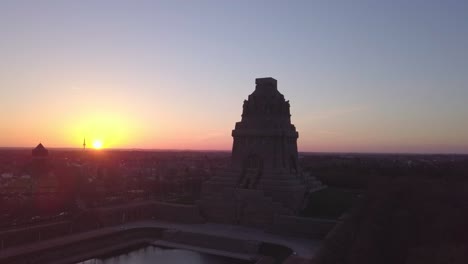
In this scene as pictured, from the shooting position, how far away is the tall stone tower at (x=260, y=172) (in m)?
29.6

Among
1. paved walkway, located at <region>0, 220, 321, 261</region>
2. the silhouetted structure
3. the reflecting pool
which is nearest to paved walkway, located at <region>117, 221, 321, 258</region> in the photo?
paved walkway, located at <region>0, 220, 321, 261</region>

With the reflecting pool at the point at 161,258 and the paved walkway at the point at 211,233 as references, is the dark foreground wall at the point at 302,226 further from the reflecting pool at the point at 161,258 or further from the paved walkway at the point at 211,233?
the reflecting pool at the point at 161,258

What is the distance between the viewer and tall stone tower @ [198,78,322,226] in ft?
97.0

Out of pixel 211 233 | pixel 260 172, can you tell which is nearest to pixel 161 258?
pixel 211 233

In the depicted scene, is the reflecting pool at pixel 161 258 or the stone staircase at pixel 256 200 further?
the stone staircase at pixel 256 200

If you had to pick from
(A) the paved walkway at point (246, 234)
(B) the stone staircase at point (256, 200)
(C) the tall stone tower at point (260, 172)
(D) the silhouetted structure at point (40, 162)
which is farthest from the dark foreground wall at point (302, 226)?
(D) the silhouetted structure at point (40, 162)

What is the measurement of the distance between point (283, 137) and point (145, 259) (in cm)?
1451

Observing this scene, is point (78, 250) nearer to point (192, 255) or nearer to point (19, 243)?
point (19, 243)

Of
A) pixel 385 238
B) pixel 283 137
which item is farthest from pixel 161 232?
pixel 385 238

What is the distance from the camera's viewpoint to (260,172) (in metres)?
32.5

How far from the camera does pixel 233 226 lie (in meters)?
29.3

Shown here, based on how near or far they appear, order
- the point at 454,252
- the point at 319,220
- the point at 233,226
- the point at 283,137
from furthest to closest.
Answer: the point at 283,137 < the point at 233,226 < the point at 319,220 < the point at 454,252

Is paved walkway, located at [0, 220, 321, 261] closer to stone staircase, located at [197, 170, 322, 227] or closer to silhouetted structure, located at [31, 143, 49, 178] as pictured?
stone staircase, located at [197, 170, 322, 227]

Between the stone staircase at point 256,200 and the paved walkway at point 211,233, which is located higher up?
the stone staircase at point 256,200
